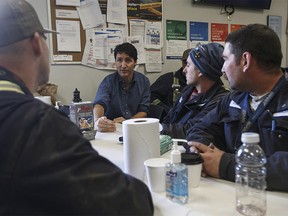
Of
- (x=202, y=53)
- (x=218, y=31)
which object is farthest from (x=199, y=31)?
(x=202, y=53)

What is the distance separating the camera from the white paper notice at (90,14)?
289 cm

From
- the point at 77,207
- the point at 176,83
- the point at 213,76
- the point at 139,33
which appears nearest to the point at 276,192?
the point at 77,207

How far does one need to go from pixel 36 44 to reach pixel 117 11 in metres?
2.39

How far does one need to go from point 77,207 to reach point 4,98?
270 mm

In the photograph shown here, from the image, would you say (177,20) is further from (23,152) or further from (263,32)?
(23,152)

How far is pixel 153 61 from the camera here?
10.8 ft

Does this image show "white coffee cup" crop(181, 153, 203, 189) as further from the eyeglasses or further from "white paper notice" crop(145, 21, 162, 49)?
"white paper notice" crop(145, 21, 162, 49)

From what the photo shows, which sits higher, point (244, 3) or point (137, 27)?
point (244, 3)

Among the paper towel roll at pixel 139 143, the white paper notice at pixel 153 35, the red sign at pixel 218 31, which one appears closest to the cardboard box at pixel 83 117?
the paper towel roll at pixel 139 143

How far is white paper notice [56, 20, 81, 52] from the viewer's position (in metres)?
2.81

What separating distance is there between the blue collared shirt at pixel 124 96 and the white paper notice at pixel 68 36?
0.43m

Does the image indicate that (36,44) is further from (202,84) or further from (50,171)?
(202,84)

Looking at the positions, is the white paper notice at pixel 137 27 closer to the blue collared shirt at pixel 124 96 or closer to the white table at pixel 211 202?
the blue collared shirt at pixel 124 96

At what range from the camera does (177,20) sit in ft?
11.1
